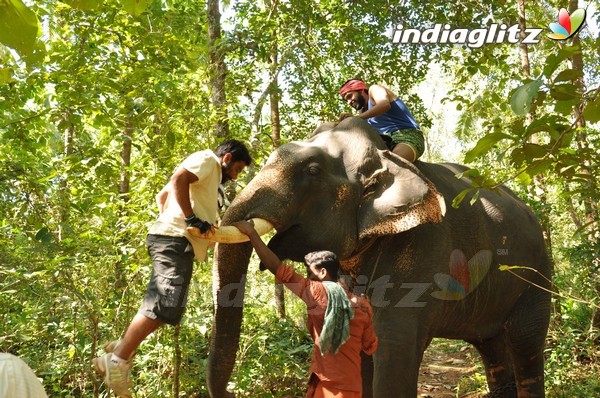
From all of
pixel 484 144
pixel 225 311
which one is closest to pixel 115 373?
pixel 225 311

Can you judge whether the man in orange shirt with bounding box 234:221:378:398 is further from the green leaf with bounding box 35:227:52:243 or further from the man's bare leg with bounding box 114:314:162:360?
the green leaf with bounding box 35:227:52:243

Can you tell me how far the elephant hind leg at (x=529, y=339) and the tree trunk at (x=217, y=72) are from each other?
296cm

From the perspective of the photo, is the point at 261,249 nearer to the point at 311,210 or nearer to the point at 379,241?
the point at 311,210

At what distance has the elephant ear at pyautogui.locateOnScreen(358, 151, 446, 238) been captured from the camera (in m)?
4.21

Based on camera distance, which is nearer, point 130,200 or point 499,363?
point 130,200

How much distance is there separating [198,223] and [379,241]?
139cm

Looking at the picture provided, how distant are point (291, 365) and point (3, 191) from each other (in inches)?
118

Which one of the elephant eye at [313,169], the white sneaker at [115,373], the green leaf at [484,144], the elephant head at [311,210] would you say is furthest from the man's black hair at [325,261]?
the green leaf at [484,144]

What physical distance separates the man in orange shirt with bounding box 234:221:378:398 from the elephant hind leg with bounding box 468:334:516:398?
239 cm

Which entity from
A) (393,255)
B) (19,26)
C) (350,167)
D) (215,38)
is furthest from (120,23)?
(19,26)

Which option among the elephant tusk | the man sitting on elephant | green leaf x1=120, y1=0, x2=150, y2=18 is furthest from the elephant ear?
green leaf x1=120, y1=0, x2=150, y2=18

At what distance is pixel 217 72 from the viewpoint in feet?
20.8

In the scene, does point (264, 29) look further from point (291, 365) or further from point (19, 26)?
point (19, 26)

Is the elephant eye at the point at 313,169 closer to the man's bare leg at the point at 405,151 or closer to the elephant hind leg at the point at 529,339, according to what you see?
the man's bare leg at the point at 405,151
